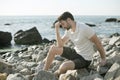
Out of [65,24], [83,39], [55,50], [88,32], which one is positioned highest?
[65,24]

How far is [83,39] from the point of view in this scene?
7.54 m

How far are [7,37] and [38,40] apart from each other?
324 centimetres

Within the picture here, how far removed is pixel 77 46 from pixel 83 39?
0.34 metres

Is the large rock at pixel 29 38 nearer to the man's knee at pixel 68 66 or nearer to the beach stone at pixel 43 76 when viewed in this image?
the man's knee at pixel 68 66

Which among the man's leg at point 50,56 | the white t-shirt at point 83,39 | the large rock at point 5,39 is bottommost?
the large rock at point 5,39

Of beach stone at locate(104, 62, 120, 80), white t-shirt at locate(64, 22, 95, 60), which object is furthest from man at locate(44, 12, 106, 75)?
beach stone at locate(104, 62, 120, 80)

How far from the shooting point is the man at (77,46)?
24.0 feet

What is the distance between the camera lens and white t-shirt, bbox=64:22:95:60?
24.2 ft

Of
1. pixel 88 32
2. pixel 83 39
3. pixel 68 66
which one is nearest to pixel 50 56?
pixel 68 66

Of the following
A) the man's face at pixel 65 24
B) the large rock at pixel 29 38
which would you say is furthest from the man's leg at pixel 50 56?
the large rock at pixel 29 38

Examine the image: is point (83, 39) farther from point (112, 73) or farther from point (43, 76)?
point (43, 76)

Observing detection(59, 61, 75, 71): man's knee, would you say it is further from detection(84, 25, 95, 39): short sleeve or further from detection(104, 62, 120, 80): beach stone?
detection(104, 62, 120, 80): beach stone

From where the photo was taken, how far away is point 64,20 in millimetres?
7234

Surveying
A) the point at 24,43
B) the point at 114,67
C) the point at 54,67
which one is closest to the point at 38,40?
the point at 24,43
